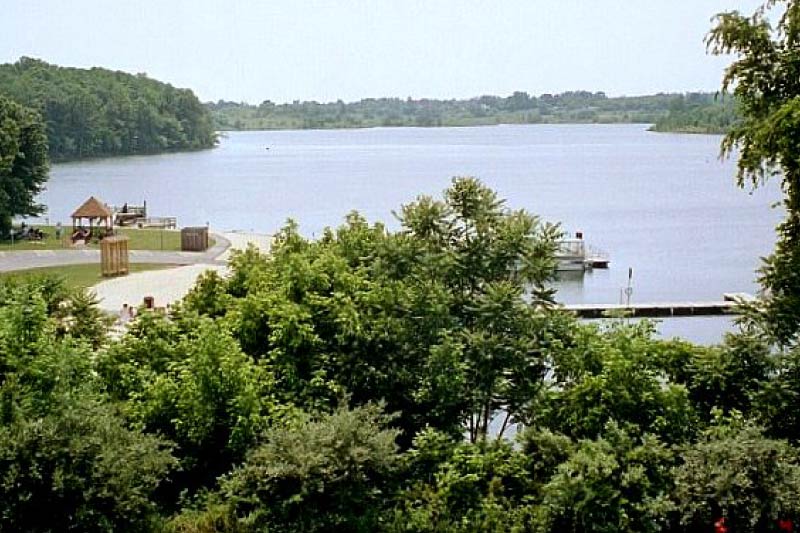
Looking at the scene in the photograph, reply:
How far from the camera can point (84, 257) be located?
3812 cm

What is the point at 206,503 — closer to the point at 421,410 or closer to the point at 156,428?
the point at 156,428

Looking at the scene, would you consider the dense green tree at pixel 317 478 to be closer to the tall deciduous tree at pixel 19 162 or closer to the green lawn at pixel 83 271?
the green lawn at pixel 83 271

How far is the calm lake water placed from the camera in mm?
39688

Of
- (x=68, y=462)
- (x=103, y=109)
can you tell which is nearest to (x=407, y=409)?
(x=68, y=462)

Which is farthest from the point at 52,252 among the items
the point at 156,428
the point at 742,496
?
the point at 742,496

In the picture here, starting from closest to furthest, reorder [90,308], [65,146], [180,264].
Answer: [90,308]
[180,264]
[65,146]

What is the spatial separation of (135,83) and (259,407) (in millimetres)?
122856

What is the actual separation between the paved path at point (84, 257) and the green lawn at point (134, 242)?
4.57 ft

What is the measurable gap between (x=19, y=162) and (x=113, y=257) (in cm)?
1726

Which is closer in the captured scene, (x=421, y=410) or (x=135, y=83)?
(x=421, y=410)

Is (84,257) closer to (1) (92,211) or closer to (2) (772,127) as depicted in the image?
(1) (92,211)

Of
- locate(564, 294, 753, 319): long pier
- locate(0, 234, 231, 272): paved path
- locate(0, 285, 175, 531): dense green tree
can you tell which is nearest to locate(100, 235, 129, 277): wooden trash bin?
locate(0, 234, 231, 272): paved path

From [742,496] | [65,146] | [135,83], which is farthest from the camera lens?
[135,83]

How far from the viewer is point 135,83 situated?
4993 inches
